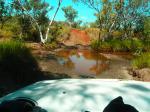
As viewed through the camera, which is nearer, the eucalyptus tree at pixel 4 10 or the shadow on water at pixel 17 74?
the shadow on water at pixel 17 74

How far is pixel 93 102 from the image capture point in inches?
120

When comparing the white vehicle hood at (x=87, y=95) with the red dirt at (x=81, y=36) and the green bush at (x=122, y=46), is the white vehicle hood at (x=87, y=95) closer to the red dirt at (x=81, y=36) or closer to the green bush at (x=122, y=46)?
the green bush at (x=122, y=46)

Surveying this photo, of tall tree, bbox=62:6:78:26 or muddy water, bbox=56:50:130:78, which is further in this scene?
tall tree, bbox=62:6:78:26

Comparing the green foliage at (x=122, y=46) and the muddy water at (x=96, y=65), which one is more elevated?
the green foliage at (x=122, y=46)

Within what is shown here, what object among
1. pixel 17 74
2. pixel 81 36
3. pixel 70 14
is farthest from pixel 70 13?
pixel 17 74

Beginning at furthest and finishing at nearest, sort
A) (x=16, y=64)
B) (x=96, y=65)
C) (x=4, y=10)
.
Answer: (x=4, y=10)
(x=96, y=65)
(x=16, y=64)

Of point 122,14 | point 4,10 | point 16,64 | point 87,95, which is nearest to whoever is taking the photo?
point 87,95

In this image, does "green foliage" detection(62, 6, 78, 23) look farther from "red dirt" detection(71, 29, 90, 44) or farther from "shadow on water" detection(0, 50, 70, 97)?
"shadow on water" detection(0, 50, 70, 97)

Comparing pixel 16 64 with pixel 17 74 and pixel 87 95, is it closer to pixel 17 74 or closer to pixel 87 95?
pixel 17 74

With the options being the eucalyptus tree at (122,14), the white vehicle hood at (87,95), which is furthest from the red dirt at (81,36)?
the white vehicle hood at (87,95)

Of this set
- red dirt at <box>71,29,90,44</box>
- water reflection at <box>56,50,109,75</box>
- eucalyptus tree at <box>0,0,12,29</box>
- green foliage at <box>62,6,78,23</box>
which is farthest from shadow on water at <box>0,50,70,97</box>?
green foliage at <box>62,6,78,23</box>

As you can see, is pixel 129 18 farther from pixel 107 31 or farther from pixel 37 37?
pixel 37 37

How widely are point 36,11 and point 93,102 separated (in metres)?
30.2

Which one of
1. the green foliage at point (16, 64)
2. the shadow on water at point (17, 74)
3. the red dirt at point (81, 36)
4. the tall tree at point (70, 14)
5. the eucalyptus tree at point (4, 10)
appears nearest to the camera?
the shadow on water at point (17, 74)
